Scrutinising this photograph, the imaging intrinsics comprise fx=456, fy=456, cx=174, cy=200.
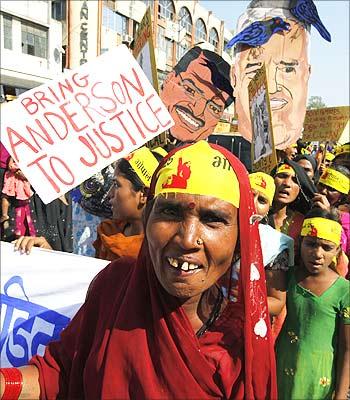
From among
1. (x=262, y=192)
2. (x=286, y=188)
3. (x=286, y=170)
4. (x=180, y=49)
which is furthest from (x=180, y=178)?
(x=180, y=49)

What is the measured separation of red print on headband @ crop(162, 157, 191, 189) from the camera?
3.98ft

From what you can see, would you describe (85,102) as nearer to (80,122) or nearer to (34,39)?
(80,122)

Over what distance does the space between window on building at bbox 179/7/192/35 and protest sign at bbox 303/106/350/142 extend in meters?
34.8

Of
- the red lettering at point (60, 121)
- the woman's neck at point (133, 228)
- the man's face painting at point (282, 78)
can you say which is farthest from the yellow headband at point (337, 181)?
the red lettering at point (60, 121)

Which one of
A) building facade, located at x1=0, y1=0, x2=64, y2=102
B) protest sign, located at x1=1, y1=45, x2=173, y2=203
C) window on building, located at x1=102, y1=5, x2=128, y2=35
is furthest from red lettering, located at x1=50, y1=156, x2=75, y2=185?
window on building, located at x1=102, y1=5, x2=128, y2=35

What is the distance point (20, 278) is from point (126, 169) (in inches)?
31.4

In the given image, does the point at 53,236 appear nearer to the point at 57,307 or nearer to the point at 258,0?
the point at 57,307

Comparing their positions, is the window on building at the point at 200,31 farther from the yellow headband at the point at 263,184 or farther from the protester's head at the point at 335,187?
the yellow headband at the point at 263,184

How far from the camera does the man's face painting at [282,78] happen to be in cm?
506

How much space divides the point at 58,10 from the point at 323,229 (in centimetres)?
2939

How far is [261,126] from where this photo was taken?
3.88 m

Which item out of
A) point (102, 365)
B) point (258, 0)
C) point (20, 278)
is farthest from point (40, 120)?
point (258, 0)

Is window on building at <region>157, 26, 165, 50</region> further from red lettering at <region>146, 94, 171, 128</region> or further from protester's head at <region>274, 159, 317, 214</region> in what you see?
red lettering at <region>146, 94, 171, 128</region>

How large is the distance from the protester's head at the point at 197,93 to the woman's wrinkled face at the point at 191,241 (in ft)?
11.3
